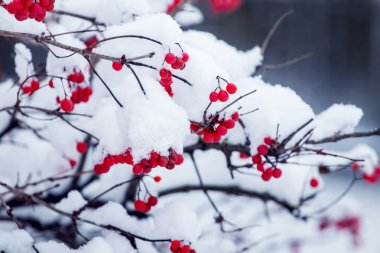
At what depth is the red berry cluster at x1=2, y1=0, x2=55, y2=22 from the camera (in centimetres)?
136

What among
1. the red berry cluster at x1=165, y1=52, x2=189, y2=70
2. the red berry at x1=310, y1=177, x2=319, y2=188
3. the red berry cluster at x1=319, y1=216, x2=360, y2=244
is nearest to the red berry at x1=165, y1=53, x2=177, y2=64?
the red berry cluster at x1=165, y1=52, x2=189, y2=70

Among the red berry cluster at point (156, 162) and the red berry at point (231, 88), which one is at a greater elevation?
the red berry at point (231, 88)

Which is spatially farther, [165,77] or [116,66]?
[116,66]

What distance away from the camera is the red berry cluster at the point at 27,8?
1.36 metres

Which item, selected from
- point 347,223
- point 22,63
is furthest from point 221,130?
point 347,223

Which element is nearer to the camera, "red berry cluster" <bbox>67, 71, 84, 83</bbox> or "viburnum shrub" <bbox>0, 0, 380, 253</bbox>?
"viburnum shrub" <bbox>0, 0, 380, 253</bbox>

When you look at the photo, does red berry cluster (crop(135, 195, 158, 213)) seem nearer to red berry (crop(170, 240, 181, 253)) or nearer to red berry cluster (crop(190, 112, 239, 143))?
red berry (crop(170, 240, 181, 253))

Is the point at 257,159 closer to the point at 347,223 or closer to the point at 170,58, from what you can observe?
the point at 170,58

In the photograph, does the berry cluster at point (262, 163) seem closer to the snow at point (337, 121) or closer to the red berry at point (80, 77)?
the snow at point (337, 121)

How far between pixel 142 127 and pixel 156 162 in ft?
0.39

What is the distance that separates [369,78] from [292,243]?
18.9ft

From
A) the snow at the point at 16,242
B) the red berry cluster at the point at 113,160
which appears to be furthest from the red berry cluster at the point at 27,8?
the snow at the point at 16,242

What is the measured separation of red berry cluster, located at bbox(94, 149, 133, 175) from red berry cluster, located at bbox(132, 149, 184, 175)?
0.04 meters

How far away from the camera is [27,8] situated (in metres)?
1.38
